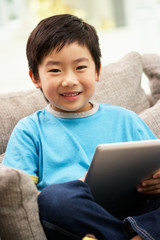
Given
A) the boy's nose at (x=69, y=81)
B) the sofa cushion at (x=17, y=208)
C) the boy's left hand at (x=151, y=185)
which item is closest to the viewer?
the sofa cushion at (x=17, y=208)

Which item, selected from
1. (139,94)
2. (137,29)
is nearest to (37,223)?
(139,94)

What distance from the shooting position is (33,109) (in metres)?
1.59

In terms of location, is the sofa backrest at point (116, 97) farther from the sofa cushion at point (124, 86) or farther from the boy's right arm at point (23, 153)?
the boy's right arm at point (23, 153)

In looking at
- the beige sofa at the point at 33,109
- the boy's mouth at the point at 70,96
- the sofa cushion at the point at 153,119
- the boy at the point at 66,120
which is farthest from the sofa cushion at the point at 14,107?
the sofa cushion at the point at 153,119

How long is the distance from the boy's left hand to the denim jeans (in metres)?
0.14

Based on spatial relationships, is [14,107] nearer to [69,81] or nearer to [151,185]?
[69,81]

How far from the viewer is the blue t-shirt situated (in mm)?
1215

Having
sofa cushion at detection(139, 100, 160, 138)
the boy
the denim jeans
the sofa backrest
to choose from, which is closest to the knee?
the denim jeans

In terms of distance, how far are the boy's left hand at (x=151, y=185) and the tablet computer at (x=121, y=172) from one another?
19 millimetres

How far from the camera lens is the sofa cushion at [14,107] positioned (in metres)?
1.49

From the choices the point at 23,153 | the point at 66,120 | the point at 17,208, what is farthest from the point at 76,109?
the point at 17,208

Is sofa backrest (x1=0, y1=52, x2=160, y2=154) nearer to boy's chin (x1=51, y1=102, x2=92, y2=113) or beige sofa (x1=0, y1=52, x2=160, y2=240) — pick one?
beige sofa (x1=0, y1=52, x2=160, y2=240)

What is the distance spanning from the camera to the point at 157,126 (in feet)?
5.30

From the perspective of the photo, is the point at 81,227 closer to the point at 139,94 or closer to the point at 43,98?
the point at 43,98
